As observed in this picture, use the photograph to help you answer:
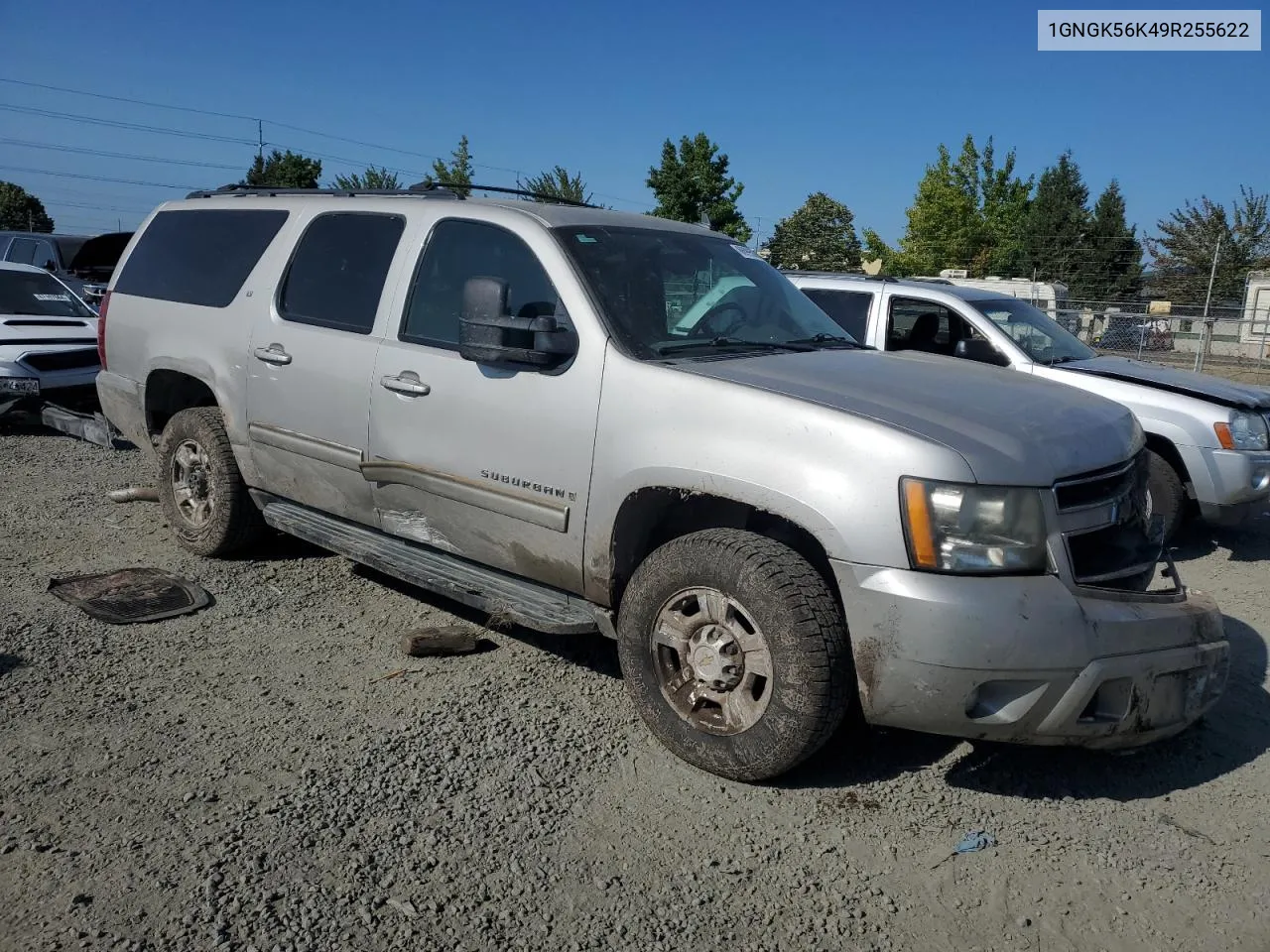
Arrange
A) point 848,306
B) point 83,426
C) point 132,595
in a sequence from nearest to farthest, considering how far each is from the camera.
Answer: point 132,595 → point 848,306 → point 83,426

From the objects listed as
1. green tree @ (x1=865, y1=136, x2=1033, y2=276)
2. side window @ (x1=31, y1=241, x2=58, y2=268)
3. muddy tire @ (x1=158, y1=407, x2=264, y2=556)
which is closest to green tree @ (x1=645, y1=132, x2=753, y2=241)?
green tree @ (x1=865, y1=136, x2=1033, y2=276)

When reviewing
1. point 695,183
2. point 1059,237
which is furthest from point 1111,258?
point 695,183

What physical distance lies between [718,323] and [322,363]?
1844 mm

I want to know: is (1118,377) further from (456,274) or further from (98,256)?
(98,256)

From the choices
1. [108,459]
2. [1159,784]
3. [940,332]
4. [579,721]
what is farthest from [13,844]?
[940,332]

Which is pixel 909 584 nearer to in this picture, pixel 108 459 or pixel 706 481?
pixel 706 481

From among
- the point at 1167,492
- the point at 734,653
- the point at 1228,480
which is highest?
the point at 1228,480

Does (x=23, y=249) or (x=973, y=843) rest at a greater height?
(x=23, y=249)

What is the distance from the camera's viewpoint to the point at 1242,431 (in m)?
6.56

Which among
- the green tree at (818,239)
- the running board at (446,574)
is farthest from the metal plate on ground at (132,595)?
the green tree at (818,239)

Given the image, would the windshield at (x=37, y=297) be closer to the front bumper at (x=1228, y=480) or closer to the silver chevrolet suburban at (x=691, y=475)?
the silver chevrolet suburban at (x=691, y=475)

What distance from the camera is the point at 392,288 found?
4590mm

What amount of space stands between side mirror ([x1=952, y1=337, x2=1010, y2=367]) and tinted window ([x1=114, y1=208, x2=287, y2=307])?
441 centimetres

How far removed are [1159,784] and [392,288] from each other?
362 centimetres
